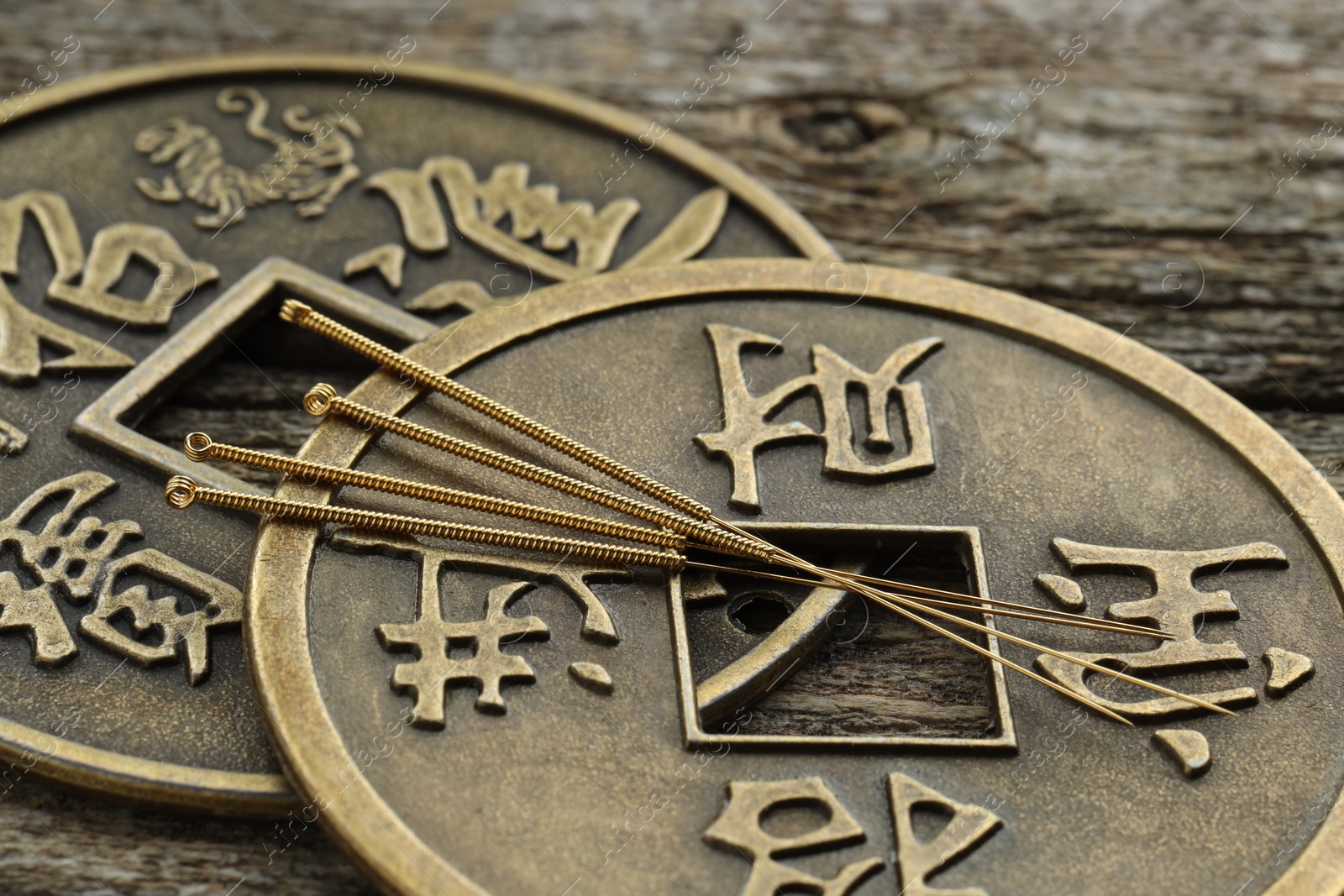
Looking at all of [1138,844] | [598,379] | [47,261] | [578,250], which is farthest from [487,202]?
[1138,844]

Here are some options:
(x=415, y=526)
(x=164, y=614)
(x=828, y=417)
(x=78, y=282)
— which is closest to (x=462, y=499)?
(x=415, y=526)

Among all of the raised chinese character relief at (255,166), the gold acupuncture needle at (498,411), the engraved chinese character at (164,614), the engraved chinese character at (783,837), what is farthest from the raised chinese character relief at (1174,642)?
the raised chinese character relief at (255,166)

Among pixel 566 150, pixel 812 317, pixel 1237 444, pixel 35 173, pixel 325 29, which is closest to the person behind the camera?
pixel 1237 444

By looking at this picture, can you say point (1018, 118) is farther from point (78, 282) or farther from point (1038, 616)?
point (78, 282)

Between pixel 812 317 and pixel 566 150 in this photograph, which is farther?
pixel 566 150

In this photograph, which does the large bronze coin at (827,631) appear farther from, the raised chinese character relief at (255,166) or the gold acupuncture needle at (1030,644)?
the raised chinese character relief at (255,166)

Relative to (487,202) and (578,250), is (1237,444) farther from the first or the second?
(487,202)
